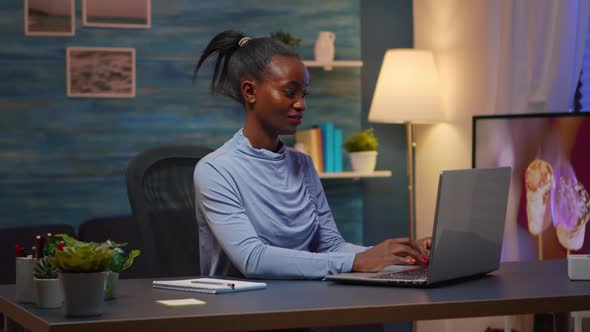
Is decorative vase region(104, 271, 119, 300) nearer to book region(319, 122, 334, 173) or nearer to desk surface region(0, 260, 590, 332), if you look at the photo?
desk surface region(0, 260, 590, 332)

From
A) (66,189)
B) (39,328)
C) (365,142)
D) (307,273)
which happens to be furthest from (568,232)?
(39,328)

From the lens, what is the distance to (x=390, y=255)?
7.04ft

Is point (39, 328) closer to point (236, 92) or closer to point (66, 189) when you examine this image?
point (236, 92)

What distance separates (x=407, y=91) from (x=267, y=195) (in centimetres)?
247

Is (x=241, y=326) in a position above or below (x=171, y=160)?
below

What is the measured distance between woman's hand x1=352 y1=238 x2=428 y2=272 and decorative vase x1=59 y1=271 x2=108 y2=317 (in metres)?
0.72

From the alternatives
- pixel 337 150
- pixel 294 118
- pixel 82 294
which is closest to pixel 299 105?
pixel 294 118

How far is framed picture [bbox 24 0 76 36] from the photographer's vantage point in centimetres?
471

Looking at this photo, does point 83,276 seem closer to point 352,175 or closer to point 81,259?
point 81,259

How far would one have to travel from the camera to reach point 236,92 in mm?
2650

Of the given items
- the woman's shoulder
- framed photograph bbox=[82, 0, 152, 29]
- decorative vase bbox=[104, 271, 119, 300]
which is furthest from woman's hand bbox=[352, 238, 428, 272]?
framed photograph bbox=[82, 0, 152, 29]

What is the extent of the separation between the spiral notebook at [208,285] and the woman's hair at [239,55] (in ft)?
2.29

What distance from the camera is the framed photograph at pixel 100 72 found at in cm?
476

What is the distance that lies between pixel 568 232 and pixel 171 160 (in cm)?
191
